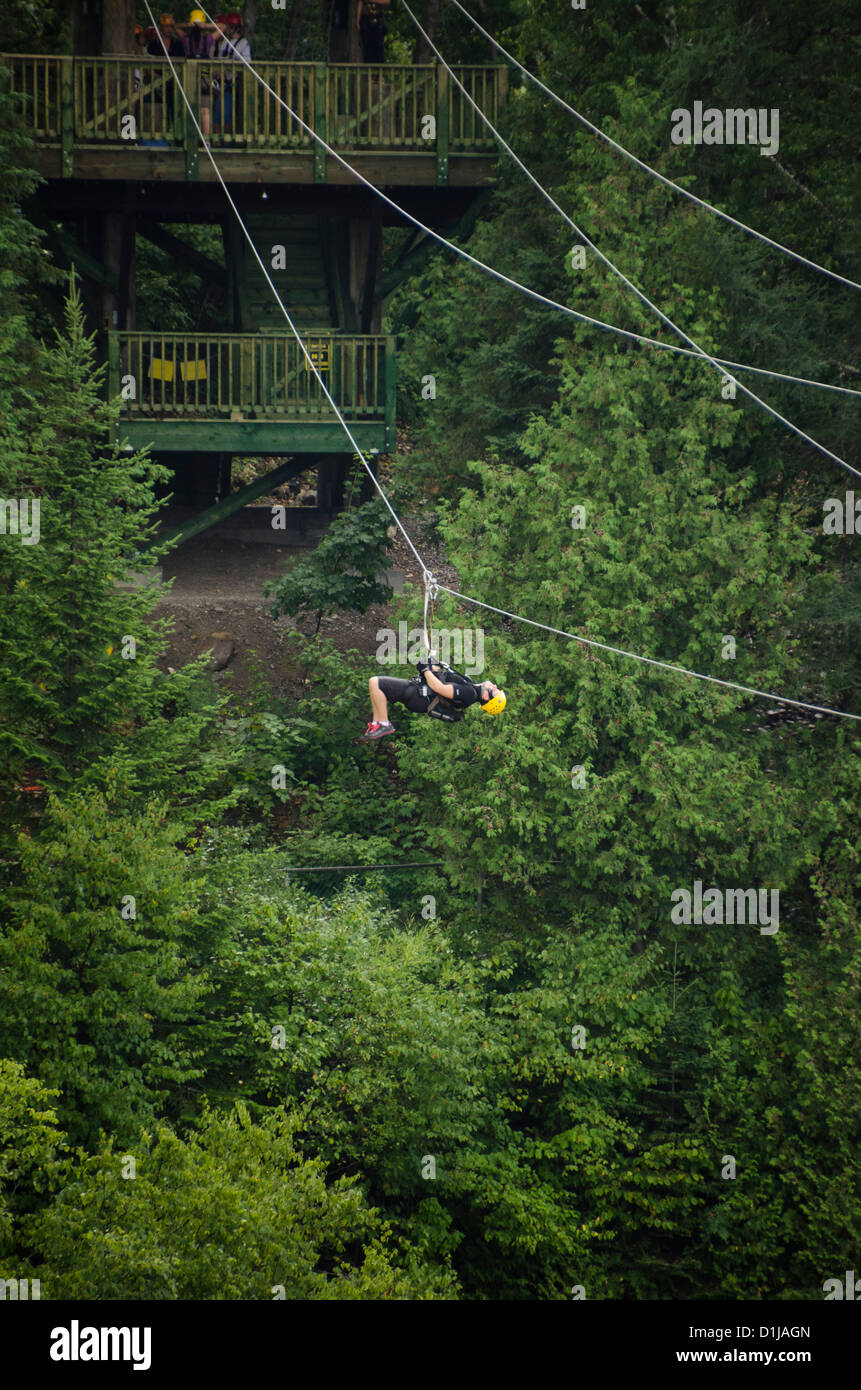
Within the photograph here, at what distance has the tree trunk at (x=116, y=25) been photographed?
22656 millimetres

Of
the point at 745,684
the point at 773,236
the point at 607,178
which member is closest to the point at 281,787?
the point at 745,684

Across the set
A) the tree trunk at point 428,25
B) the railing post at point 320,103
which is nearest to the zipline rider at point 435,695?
the railing post at point 320,103

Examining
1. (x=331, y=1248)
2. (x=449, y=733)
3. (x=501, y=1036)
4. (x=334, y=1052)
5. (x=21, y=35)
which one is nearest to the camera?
(x=331, y=1248)

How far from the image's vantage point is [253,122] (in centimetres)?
2209

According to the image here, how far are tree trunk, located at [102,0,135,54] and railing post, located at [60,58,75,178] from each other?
6.40 feet

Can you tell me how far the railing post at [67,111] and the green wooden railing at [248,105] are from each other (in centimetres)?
2

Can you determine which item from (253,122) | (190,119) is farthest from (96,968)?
(253,122)

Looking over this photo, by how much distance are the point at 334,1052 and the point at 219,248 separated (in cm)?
2413

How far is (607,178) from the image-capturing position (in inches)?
754

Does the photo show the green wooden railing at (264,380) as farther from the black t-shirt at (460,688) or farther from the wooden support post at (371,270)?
the black t-shirt at (460,688)

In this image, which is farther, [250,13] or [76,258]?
[250,13]

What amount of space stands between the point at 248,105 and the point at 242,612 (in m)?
8.60

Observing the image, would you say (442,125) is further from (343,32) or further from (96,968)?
(96,968)
